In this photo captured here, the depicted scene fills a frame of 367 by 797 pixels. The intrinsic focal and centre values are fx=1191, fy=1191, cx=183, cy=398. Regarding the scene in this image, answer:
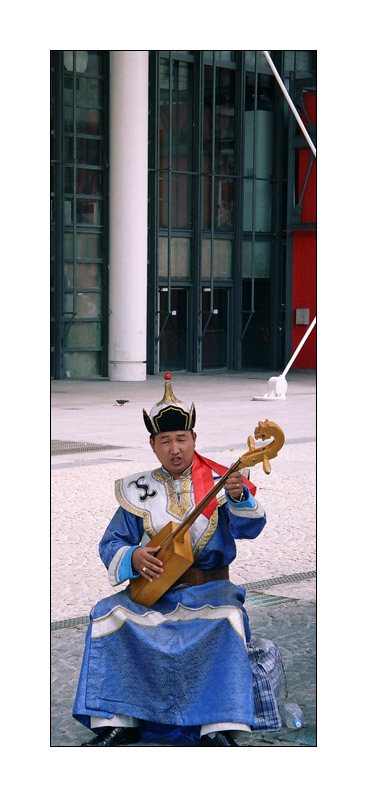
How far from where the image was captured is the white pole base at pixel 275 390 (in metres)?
17.9

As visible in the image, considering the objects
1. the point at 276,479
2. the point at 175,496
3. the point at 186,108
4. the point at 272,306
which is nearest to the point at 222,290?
the point at 272,306

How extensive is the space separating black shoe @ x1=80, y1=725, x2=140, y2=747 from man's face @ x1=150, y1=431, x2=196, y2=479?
3.15 ft

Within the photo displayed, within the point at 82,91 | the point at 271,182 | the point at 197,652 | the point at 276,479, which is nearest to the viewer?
the point at 197,652

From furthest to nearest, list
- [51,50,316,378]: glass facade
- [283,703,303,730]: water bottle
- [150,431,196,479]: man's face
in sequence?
[51,50,316,378]: glass facade < [283,703,303,730]: water bottle < [150,431,196,479]: man's face

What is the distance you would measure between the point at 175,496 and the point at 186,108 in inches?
756

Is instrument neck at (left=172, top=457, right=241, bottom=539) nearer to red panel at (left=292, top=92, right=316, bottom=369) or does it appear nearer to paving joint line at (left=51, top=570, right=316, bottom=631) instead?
paving joint line at (left=51, top=570, right=316, bottom=631)

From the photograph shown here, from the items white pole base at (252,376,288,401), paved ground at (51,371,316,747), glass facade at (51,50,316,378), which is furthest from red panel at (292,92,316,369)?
white pole base at (252,376,288,401)

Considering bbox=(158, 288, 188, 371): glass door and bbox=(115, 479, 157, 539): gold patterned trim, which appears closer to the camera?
bbox=(115, 479, 157, 539): gold patterned trim

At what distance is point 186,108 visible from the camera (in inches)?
894

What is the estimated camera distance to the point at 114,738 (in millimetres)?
4270

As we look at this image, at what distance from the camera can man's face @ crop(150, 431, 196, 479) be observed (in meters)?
4.38

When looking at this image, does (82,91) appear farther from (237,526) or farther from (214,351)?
(237,526)

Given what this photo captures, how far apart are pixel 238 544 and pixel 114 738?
143 inches

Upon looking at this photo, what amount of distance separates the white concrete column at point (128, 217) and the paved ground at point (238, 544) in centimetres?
216
